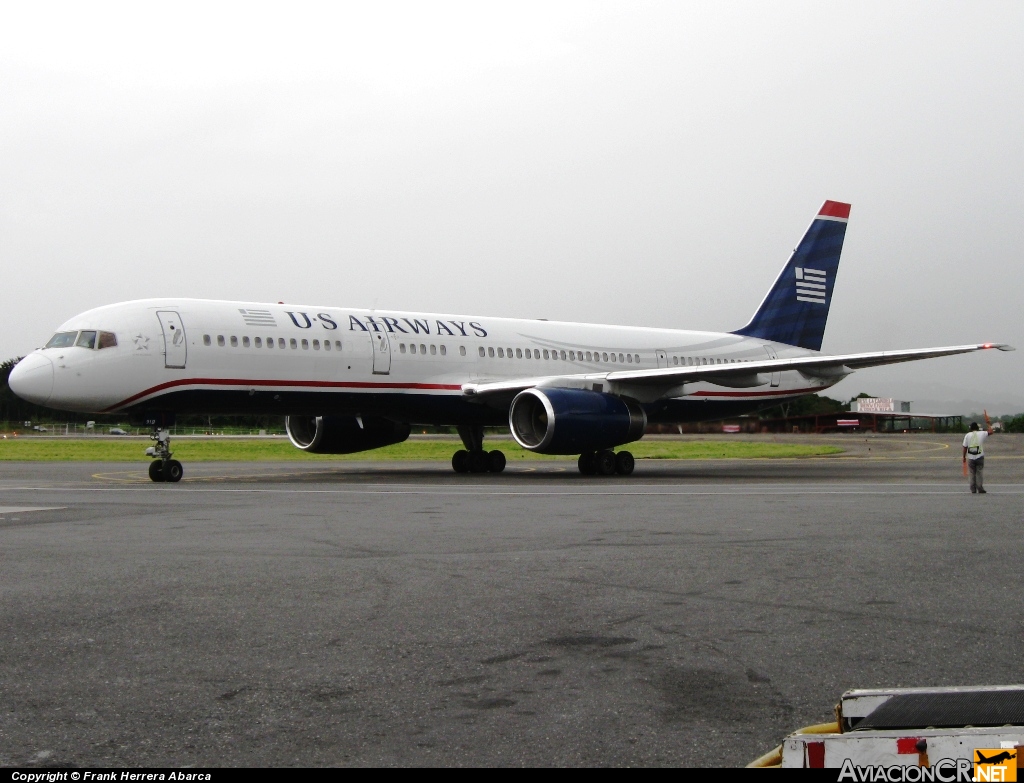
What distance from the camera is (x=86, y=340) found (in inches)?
782

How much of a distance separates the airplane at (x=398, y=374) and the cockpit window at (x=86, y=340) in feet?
0.09

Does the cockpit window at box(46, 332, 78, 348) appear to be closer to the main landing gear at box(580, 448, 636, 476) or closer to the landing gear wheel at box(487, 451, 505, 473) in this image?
the landing gear wheel at box(487, 451, 505, 473)

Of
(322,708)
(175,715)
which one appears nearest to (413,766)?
(322,708)

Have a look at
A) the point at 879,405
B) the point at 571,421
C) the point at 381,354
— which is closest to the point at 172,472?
the point at 381,354

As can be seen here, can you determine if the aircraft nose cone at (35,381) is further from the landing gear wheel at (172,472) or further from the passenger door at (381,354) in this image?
the passenger door at (381,354)

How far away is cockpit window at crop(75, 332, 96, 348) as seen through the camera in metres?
19.8

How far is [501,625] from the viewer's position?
6.02 m

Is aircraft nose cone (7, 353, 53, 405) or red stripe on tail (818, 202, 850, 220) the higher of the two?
red stripe on tail (818, 202, 850, 220)

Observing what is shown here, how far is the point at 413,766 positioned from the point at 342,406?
19.1 meters

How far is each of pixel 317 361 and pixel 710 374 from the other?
8906 millimetres

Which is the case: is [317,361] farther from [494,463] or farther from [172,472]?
[494,463]

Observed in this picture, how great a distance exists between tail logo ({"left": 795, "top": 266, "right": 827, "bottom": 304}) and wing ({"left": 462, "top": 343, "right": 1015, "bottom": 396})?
6346 millimetres

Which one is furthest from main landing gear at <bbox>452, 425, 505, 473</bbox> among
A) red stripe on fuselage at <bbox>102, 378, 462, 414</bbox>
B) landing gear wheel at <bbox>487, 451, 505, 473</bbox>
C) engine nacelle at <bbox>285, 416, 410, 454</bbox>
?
red stripe on fuselage at <bbox>102, 378, 462, 414</bbox>

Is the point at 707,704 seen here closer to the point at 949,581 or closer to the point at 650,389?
the point at 949,581
